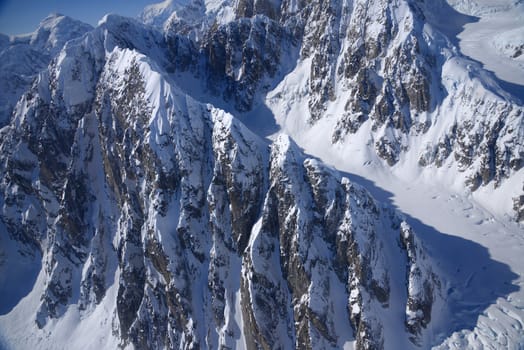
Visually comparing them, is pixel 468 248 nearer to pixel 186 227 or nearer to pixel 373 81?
pixel 373 81

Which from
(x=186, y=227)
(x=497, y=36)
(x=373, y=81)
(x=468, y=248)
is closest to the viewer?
(x=468, y=248)

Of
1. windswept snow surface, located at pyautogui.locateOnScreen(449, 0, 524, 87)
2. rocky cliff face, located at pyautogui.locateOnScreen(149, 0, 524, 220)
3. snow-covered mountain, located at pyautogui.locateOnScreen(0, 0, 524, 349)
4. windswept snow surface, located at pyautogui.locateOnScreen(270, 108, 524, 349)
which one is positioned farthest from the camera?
windswept snow surface, located at pyautogui.locateOnScreen(449, 0, 524, 87)

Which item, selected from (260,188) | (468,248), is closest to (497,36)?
(468,248)

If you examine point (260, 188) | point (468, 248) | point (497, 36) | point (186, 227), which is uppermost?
point (497, 36)

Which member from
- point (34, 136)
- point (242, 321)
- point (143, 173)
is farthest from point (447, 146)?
point (34, 136)

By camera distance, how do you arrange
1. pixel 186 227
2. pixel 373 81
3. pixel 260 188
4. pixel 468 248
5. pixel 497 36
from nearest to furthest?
pixel 468 248, pixel 260 188, pixel 186 227, pixel 373 81, pixel 497 36

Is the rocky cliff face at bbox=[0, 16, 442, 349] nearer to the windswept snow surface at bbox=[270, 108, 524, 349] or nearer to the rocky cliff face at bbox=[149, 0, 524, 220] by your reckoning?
the windswept snow surface at bbox=[270, 108, 524, 349]

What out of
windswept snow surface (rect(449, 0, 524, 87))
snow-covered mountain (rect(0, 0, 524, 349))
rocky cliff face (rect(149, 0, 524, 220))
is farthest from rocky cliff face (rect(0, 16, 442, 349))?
windswept snow surface (rect(449, 0, 524, 87))
